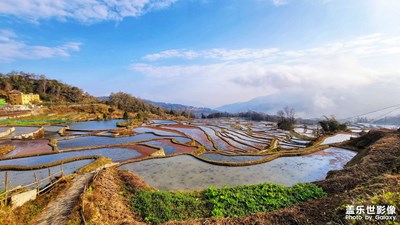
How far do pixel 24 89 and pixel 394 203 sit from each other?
125701 millimetres

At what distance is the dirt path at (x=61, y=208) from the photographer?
822 centimetres

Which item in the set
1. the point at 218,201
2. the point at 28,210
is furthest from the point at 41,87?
the point at 218,201

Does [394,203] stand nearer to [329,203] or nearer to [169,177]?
[329,203]

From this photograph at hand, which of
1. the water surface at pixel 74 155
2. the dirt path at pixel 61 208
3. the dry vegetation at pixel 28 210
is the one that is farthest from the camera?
the water surface at pixel 74 155

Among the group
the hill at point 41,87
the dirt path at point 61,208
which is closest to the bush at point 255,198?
the dirt path at point 61,208

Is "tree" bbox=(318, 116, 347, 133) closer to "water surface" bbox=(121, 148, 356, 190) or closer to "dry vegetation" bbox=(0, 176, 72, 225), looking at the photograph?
"water surface" bbox=(121, 148, 356, 190)

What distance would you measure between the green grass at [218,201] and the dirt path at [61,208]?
2964 mm

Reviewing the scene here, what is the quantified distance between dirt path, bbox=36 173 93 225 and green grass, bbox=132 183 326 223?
296 centimetres

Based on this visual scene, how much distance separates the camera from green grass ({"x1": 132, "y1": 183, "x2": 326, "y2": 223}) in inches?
340

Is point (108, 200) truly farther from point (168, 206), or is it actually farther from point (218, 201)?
point (218, 201)

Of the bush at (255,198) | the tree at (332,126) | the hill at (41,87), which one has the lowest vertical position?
the bush at (255,198)

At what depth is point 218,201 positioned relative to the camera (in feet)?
30.5

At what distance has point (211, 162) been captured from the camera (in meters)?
19.7

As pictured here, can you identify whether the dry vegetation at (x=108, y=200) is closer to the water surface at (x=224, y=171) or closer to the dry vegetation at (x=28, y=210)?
the dry vegetation at (x=28, y=210)
